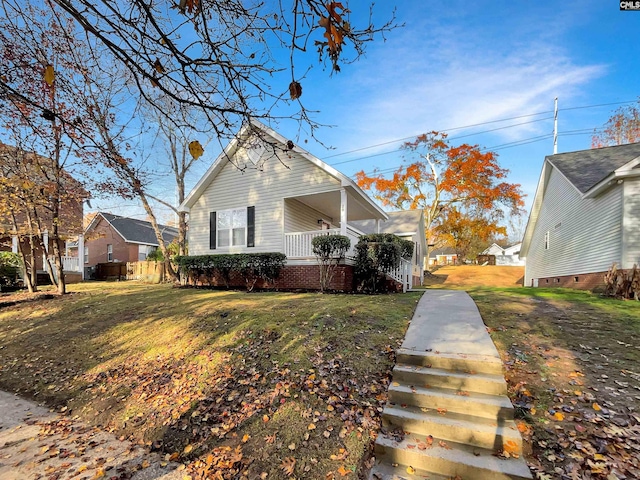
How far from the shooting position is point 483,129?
27.3 metres

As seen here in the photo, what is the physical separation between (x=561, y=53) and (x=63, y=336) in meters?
18.3

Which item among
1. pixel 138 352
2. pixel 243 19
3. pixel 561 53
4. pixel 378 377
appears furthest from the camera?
pixel 561 53

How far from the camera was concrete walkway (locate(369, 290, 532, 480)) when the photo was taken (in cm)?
298

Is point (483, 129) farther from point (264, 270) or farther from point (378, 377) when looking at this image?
point (378, 377)

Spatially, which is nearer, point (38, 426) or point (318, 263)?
point (38, 426)

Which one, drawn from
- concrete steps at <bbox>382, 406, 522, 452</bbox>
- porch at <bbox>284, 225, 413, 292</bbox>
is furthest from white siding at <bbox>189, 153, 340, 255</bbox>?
concrete steps at <bbox>382, 406, 522, 452</bbox>

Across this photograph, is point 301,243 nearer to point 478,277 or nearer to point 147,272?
point 147,272

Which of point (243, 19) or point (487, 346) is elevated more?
point (243, 19)

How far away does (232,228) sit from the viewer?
13.4m

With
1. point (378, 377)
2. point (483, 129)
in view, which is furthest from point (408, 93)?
point (483, 129)

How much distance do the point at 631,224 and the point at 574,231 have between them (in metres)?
3.58

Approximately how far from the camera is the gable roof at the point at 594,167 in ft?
30.9

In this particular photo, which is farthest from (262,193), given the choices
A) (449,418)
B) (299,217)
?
(449,418)

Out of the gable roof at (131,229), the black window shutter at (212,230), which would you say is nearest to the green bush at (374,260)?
the black window shutter at (212,230)
